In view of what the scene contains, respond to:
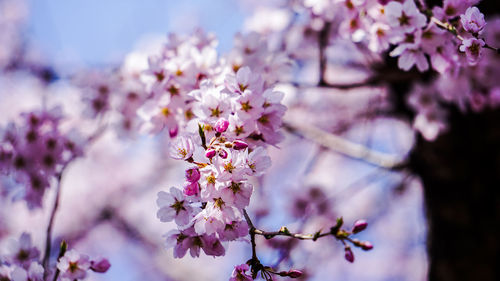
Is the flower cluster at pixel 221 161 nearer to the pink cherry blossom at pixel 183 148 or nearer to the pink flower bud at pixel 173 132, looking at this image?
the pink cherry blossom at pixel 183 148

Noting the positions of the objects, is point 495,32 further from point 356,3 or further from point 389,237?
point 389,237

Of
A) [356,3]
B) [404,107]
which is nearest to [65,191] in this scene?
[404,107]

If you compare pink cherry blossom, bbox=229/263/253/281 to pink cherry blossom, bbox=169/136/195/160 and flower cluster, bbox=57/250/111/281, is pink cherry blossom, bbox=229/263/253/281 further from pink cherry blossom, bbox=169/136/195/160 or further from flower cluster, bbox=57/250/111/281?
flower cluster, bbox=57/250/111/281

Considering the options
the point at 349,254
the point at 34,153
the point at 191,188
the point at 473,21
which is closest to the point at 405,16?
the point at 473,21

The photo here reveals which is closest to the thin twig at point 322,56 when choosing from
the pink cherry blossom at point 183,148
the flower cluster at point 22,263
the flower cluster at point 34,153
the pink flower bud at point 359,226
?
the pink flower bud at point 359,226

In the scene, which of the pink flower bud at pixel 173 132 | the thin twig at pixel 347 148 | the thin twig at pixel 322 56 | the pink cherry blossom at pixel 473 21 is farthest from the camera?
the thin twig at pixel 347 148

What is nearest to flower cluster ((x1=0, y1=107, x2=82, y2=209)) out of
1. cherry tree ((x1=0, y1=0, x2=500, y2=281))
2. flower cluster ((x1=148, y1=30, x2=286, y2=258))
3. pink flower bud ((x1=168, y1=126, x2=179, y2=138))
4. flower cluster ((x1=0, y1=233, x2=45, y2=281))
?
cherry tree ((x1=0, y1=0, x2=500, y2=281))
